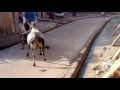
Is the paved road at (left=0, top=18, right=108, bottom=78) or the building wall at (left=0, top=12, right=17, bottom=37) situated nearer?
the paved road at (left=0, top=18, right=108, bottom=78)

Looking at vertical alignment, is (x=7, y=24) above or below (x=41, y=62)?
above

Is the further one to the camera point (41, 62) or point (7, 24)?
point (7, 24)

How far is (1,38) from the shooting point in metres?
11.6

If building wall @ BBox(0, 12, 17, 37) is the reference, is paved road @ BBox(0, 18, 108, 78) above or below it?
below

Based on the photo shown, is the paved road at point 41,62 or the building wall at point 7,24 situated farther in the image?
the building wall at point 7,24

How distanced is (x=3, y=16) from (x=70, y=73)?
7684 mm

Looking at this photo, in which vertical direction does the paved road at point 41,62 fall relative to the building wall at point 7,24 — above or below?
below
